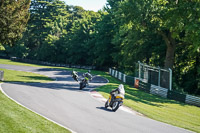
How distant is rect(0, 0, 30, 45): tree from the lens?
26.7m

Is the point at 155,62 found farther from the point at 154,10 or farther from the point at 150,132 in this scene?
the point at 150,132

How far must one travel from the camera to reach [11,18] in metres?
27.3

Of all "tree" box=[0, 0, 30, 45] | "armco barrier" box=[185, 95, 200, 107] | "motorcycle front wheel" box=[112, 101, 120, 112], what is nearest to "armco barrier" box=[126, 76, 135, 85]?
"armco barrier" box=[185, 95, 200, 107]

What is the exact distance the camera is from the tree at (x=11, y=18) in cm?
2667

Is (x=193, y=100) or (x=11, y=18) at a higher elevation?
(x=11, y=18)

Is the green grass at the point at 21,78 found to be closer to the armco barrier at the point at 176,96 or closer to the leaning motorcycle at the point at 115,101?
the armco barrier at the point at 176,96

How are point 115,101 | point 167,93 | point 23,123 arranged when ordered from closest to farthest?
point 23,123 → point 115,101 → point 167,93

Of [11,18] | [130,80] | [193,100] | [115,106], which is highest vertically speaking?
[11,18]

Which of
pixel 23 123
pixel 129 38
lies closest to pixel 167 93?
pixel 129 38

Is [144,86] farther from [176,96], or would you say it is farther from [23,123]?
[23,123]

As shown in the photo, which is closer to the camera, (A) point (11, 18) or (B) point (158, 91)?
(B) point (158, 91)

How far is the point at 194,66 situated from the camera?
31906 mm

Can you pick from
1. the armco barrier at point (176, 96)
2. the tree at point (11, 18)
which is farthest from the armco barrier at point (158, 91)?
the tree at point (11, 18)

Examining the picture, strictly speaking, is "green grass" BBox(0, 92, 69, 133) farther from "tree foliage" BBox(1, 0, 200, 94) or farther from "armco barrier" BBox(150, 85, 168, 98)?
"armco barrier" BBox(150, 85, 168, 98)
